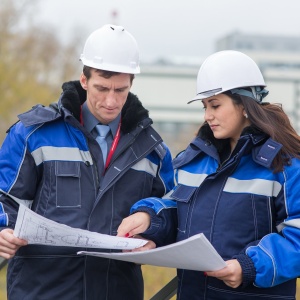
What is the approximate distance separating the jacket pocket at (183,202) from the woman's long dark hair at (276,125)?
364mm

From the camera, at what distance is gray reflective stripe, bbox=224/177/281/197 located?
320cm

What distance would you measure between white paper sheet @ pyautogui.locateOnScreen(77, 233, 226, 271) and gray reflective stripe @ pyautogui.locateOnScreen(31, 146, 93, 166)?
55cm

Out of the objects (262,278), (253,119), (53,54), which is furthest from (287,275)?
(53,54)

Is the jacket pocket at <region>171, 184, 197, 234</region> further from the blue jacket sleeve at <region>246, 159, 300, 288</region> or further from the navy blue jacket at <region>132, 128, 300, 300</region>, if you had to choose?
the blue jacket sleeve at <region>246, 159, 300, 288</region>

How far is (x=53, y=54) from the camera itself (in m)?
37.1

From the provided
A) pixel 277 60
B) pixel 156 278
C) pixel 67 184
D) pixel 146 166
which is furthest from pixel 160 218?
pixel 277 60

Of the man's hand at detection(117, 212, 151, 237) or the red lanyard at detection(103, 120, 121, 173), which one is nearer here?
the man's hand at detection(117, 212, 151, 237)

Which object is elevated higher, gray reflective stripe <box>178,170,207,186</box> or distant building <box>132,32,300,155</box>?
gray reflective stripe <box>178,170,207,186</box>

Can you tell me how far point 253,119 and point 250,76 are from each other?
0.67 ft

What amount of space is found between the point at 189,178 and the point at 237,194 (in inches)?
10.7

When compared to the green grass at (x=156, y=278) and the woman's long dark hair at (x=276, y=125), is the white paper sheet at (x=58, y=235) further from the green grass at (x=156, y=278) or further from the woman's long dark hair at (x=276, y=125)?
the green grass at (x=156, y=278)

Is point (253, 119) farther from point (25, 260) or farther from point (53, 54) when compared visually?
point (53, 54)

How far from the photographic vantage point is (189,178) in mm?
3457

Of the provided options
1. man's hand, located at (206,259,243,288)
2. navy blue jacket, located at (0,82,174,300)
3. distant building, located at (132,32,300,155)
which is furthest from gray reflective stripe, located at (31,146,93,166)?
distant building, located at (132,32,300,155)
